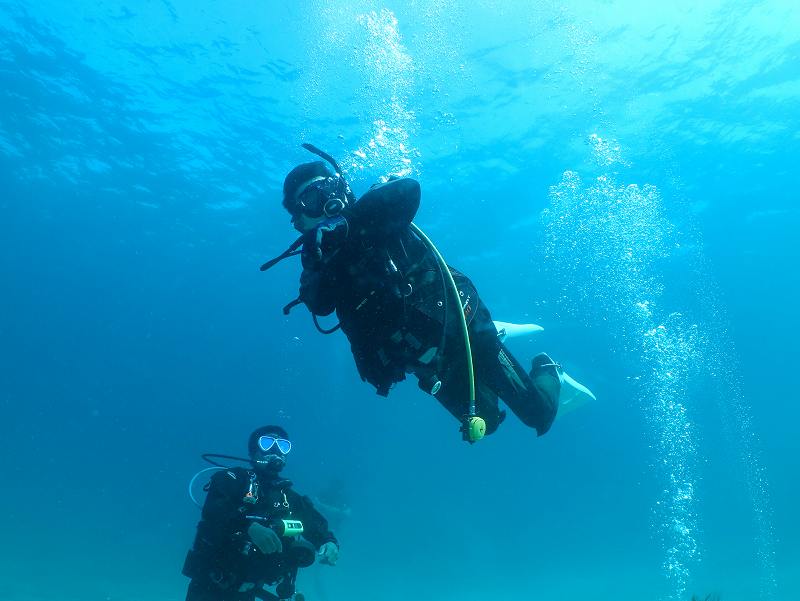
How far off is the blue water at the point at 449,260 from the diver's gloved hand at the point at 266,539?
14586 millimetres

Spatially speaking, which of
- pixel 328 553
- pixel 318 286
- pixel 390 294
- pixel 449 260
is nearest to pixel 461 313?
pixel 390 294

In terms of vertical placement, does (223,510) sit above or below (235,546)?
above

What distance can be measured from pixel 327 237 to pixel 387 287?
542mm

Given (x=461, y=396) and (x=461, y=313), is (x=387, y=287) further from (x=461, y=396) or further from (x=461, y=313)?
(x=461, y=396)

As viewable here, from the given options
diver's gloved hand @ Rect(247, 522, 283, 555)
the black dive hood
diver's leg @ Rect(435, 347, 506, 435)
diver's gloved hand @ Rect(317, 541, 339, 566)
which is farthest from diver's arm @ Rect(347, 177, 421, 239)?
diver's gloved hand @ Rect(317, 541, 339, 566)

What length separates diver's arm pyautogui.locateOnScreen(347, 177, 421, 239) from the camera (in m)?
3.41

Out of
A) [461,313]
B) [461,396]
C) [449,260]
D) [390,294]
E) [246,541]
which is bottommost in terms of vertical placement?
[246,541]

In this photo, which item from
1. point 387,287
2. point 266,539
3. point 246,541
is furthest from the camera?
point 246,541

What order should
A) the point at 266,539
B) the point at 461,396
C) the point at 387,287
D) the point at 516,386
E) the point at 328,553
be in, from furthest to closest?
the point at 328,553 < the point at 266,539 < the point at 516,386 < the point at 461,396 < the point at 387,287

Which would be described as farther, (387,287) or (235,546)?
(235,546)

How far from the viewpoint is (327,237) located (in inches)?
129

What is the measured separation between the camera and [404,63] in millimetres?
16781

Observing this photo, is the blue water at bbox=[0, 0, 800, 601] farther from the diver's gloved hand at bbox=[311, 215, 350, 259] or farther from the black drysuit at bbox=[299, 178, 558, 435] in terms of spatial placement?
the diver's gloved hand at bbox=[311, 215, 350, 259]

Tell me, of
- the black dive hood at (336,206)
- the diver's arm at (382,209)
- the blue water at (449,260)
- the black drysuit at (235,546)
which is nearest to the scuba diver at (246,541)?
the black drysuit at (235,546)
